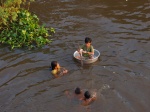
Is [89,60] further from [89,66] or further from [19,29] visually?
[19,29]

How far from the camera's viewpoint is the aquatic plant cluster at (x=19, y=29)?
10172 mm

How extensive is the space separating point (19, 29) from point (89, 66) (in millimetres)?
3146

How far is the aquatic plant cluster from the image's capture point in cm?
1017

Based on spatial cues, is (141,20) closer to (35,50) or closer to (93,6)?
(93,6)

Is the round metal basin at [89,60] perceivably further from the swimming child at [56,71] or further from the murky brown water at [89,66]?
the swimming child at [56,71]

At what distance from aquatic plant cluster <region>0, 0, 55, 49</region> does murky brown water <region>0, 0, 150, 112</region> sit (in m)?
0.36

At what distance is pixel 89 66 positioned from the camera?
909cm

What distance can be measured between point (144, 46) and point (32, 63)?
375cm

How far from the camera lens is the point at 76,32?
1080 cm

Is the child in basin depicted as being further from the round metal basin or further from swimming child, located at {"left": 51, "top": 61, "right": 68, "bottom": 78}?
swimming child, located at {"left": 51, "top": 61, "right": 68, "bottom": 78}

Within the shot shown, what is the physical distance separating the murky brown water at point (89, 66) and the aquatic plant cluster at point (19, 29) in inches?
14.1

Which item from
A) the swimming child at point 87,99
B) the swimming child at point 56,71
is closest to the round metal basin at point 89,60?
the swimming child at point 56,71

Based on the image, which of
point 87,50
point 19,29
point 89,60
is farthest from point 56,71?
point 19,29

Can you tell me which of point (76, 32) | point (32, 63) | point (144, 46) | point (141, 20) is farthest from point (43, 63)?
point (141, 20)
